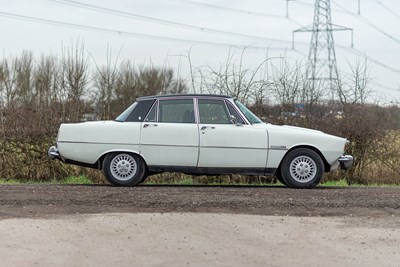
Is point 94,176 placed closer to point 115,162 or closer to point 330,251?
point 115,162

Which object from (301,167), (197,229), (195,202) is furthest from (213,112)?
(197,229)

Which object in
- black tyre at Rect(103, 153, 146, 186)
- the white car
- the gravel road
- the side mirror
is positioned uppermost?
the side mirror

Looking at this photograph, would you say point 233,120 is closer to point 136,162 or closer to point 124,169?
point 136,162

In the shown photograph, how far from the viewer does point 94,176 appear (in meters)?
15.8

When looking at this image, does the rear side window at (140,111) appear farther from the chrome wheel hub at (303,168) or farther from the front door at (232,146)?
the chrome wheel hub at (303,168)

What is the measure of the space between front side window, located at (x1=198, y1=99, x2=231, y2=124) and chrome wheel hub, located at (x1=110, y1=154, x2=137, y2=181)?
1.46 meters

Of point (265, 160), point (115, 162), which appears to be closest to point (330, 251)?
point (265, 160)

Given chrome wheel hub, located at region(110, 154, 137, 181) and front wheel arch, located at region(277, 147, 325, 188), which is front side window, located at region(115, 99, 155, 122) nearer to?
chrome wheel hub, located at region(110, 154, 137, 181)

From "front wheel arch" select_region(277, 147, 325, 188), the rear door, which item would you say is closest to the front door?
the rear door

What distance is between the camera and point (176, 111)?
1202 cm

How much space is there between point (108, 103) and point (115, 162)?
6.46 m

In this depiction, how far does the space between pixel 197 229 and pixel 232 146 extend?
13.6 feet

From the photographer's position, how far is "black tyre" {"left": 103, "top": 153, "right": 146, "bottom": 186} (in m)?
11.9

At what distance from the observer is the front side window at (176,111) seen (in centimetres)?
1193
